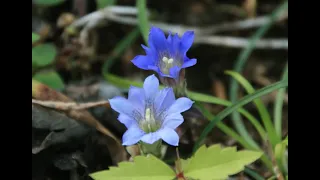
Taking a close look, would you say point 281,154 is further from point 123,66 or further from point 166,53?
point 123,66

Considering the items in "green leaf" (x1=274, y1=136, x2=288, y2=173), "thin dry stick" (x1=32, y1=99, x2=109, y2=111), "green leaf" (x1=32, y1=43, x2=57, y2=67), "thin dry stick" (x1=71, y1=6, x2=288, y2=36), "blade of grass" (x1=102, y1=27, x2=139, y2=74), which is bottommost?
"green leaf" (x1=274, y1=136, x2=288, y2=173)

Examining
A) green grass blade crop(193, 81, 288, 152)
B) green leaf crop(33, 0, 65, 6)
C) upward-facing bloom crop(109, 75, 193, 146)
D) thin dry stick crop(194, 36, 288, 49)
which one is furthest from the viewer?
thin dry stick crop(194, 36, 288, 49)

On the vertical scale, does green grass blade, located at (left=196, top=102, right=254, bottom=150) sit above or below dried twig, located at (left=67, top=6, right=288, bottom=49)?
below

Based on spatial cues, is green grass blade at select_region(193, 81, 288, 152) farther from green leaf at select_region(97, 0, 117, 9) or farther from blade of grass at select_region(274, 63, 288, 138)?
green leaf at select_region(97, 0, 117, 9)

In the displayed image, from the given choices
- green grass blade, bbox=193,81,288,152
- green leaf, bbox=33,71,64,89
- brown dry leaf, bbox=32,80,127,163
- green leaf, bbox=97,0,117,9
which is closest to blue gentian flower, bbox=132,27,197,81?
green grass blade, bbox=193,81,288,152

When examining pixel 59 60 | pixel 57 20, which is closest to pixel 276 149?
pixel 59 60
